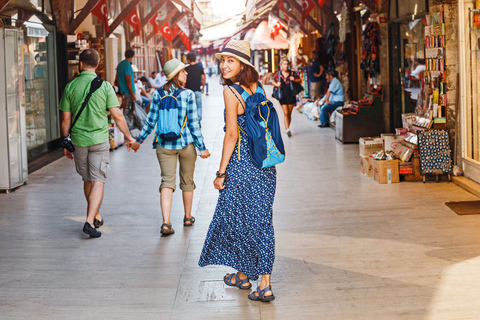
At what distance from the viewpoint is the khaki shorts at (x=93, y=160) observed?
6.19 meters

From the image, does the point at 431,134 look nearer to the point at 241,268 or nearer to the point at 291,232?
the point at 291,232

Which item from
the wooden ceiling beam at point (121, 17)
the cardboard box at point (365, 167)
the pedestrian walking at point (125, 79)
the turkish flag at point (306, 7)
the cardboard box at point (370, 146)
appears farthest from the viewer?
the wooden ceiling beam at point (121, 17)

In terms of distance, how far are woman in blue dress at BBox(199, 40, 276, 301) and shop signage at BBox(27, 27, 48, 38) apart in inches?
277

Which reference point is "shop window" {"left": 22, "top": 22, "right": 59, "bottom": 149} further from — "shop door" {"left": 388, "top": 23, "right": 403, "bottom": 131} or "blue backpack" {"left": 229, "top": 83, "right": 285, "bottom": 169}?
"blue backpack" {"left": 229, "top": 83, "right": 285, "bottom": 169}

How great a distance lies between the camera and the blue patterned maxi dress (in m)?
4.40

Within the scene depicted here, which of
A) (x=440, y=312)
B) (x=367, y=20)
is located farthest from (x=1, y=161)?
(x=367, y=20)

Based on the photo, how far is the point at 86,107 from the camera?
6105 millimetres

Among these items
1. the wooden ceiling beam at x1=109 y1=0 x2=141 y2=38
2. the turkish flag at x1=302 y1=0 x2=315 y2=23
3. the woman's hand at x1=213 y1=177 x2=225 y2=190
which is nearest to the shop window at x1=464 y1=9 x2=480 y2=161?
the woman's hand at x1=213 y1=177 x2=225 y2=190

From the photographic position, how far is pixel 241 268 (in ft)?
14.8

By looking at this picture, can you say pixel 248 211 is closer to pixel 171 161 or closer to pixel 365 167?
pixel 171 161

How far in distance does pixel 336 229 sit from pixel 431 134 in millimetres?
2711

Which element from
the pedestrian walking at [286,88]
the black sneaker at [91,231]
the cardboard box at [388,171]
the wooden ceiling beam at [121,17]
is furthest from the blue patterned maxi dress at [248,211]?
the wooden ceiling beam at [121,17]

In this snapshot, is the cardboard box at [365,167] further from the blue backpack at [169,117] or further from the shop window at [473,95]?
the blue backpack at [169,117]

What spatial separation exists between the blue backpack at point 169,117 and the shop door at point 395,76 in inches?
251
